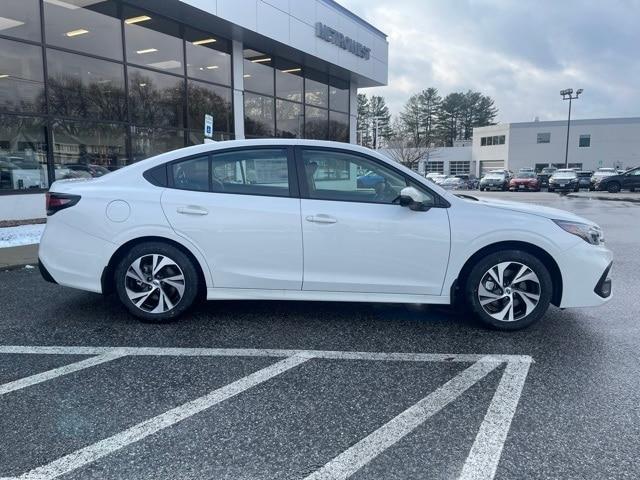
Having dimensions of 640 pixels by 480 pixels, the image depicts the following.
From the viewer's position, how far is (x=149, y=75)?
44.9ft

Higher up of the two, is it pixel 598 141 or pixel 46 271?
pixel 598 141

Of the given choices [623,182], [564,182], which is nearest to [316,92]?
[564,182]

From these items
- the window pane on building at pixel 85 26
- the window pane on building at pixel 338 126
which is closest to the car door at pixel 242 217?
the window pane on building at pixel 85 26

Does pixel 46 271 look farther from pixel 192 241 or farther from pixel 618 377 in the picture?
pixel 618 377

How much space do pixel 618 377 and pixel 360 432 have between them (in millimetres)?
1994

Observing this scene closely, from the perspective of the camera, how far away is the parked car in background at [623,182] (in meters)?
31.2

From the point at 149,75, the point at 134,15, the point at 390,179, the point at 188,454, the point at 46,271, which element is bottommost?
the point at 188,454

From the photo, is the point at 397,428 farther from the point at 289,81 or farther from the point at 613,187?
the point at 613,187

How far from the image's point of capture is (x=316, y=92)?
2038cm

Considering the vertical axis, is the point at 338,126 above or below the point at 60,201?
above

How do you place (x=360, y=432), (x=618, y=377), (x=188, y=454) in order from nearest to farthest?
1. (x=188, y=454)
2. (x=360, y=432)
3. (x=618, y=377)

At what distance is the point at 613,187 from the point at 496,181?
8.70 m

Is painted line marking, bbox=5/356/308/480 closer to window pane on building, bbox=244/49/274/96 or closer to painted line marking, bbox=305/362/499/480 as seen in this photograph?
painted line marking, bbox=305/362/499/480

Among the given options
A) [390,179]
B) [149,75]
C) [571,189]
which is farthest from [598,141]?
[390,179]
